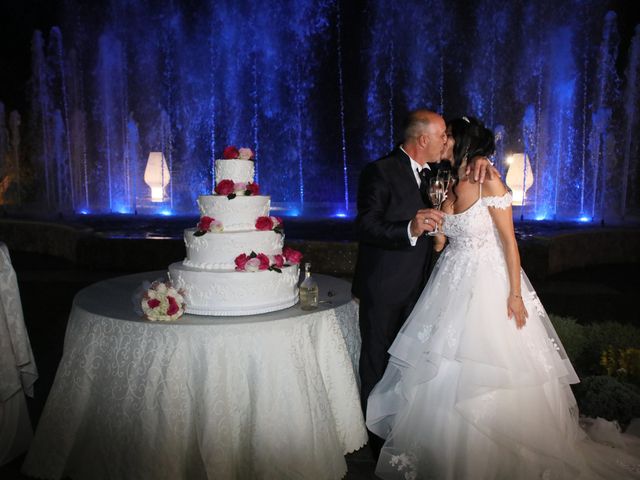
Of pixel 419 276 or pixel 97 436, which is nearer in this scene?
pixel 97 436

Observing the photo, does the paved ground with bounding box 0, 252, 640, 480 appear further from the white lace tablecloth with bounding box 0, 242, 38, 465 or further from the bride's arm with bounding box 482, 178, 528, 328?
the bride's arm with bounding box 482, 178, 528, 328

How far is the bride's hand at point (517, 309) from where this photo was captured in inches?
139

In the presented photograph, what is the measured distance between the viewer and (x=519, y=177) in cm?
1795

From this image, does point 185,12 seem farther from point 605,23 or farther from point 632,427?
point 632,427

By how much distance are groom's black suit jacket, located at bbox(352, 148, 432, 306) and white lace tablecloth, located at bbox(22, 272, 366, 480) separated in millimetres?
563

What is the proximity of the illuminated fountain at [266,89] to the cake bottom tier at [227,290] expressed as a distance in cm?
1560

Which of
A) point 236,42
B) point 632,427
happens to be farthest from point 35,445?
point 236,42

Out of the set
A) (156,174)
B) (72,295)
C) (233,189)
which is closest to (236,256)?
(233,189)

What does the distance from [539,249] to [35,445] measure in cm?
815

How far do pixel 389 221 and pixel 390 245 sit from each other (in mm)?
Answer: 176

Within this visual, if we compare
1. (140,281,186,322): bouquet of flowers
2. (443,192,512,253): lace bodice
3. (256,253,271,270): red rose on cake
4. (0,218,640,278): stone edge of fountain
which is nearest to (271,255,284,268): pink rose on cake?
(256,253,271,270): red rose on cake

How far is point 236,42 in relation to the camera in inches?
810

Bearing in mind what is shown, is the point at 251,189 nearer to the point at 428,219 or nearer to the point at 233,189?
the point at 233,189

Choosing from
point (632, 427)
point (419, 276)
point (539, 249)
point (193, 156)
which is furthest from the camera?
point (193, 156)
